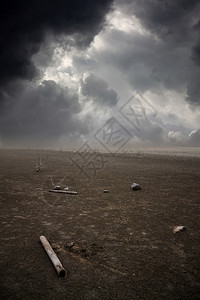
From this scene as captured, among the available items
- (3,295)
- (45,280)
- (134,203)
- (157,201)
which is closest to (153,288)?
(45,280)

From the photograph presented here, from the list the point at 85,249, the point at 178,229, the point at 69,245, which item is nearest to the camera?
the point at 85,249

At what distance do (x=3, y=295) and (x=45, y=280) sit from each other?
85 centimetres

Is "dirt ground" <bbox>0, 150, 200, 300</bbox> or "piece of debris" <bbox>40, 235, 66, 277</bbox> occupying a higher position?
"piece of debris" <bbox>40, 235, 66, 277</bbox>

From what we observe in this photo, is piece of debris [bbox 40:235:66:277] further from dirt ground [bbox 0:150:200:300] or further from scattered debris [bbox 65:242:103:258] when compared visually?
scattered debris [bbox 65:242:103:258]

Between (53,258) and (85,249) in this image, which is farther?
(85,249)

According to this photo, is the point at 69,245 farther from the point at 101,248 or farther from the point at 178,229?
the point at 178,229

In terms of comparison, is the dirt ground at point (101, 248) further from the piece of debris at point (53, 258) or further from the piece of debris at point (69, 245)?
the piece of debris at point (53, 258)

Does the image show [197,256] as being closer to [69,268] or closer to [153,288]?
[153,288]

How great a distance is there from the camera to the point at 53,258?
16.6 ft

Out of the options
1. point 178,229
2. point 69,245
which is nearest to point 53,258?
point 69,245

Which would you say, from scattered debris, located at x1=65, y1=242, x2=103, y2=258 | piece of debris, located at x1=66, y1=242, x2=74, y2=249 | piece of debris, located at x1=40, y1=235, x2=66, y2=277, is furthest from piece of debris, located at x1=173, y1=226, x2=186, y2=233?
piece of debris, located at x1=40, y1=235, x2=66, y2=277

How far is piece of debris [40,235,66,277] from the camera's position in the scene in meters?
4.59

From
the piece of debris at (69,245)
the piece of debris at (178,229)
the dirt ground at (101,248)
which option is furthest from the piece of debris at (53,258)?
the piece of debris at (178,229)

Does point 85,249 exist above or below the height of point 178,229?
below
